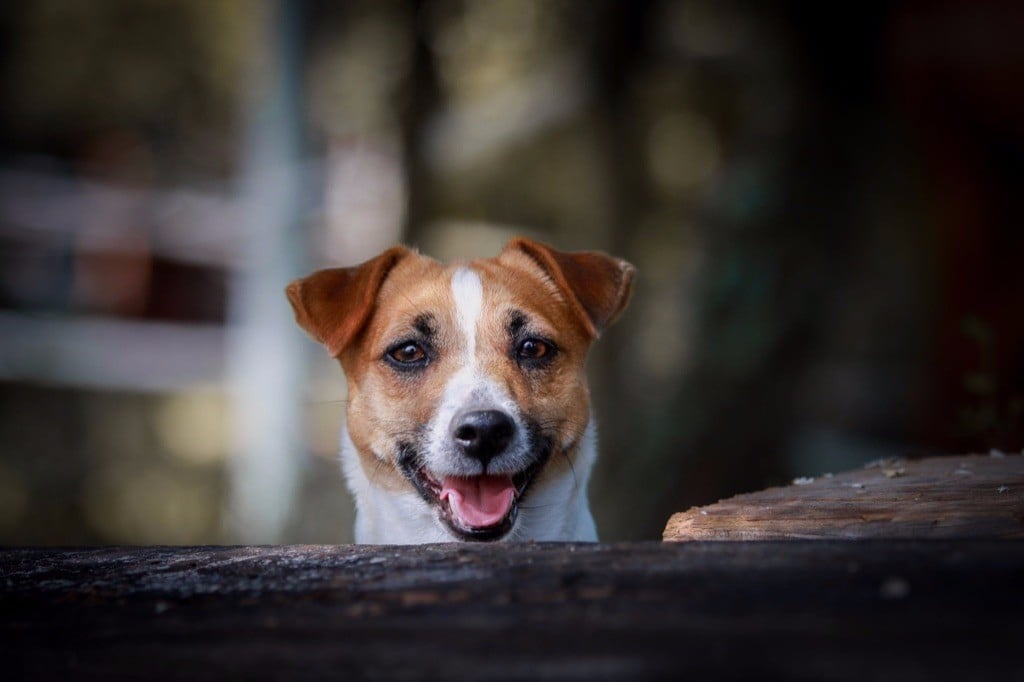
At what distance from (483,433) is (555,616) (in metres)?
1.78

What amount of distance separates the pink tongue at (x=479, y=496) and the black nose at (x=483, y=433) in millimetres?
174

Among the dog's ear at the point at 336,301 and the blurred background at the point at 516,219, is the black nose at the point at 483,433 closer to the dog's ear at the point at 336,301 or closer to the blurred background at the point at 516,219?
the dog's ear at the point at 336,301

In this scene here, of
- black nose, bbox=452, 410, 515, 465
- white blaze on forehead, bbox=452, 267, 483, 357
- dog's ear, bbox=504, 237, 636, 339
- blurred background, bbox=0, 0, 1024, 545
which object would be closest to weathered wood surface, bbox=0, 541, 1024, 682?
black nose, bbox=452, 410, 515, 465

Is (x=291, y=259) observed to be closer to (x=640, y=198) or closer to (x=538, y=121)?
(x=538, y=121)

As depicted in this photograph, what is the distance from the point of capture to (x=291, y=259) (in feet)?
28.4

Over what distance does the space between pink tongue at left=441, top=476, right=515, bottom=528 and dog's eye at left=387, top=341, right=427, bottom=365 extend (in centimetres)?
54

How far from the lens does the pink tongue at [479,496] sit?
355 centimetres

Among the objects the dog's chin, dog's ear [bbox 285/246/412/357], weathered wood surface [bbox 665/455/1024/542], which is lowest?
the dog's chin

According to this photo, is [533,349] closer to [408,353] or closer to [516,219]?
[408,353]

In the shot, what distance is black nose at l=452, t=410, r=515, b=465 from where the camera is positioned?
3.39 metres

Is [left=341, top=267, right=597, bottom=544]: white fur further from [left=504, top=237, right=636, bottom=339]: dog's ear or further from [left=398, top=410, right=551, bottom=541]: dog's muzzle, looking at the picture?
[left=504, top=237, right=636, bottom=339]: dog's ear

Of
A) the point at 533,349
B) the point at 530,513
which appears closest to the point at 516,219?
the point at 533,349

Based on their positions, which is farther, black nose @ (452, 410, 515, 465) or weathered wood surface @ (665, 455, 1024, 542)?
black nose @ (452, 410, 515, 465)

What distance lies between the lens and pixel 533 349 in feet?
13.0
